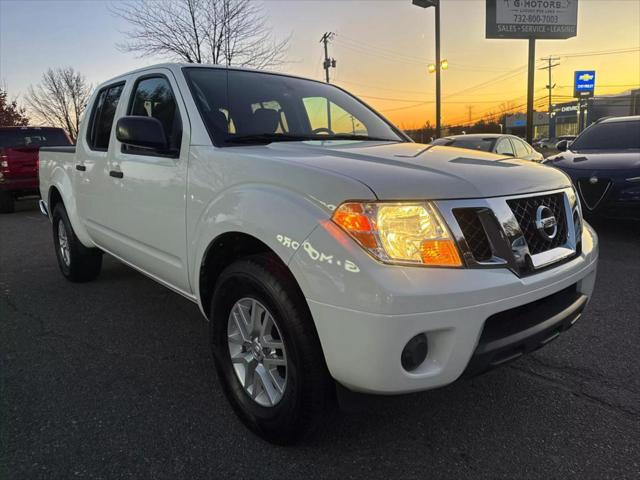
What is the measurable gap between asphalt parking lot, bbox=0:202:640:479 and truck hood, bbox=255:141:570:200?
0.90m

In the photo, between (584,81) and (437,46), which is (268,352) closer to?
(437,46)

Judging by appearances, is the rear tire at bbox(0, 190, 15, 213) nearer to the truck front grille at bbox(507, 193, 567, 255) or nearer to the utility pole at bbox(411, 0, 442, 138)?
the truck front grille at bbox(507, 193, 567, 255)

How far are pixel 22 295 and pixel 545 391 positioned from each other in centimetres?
450

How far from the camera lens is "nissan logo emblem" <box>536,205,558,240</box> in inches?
80.5

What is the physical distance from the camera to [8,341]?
341cm

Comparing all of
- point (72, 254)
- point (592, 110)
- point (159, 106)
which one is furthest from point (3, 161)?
point (592, 110)

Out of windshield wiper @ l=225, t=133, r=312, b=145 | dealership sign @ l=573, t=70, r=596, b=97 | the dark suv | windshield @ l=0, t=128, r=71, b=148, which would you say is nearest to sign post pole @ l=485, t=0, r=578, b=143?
the dark suv

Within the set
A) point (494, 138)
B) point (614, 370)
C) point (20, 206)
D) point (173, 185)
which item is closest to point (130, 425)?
point (173, 185)

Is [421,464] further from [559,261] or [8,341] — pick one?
[8,341]

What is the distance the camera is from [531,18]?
62.0ft

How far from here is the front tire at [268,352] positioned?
6.14 ft

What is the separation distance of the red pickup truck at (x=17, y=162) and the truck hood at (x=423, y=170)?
10855 mm

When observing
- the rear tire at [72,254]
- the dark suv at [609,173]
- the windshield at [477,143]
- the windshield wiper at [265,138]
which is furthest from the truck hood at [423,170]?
the windshield at [477,143]

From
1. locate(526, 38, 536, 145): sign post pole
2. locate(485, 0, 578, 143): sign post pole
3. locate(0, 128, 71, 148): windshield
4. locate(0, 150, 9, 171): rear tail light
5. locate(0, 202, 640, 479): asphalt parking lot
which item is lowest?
locate(0, 202, 640, 479): asphalt parking lot
